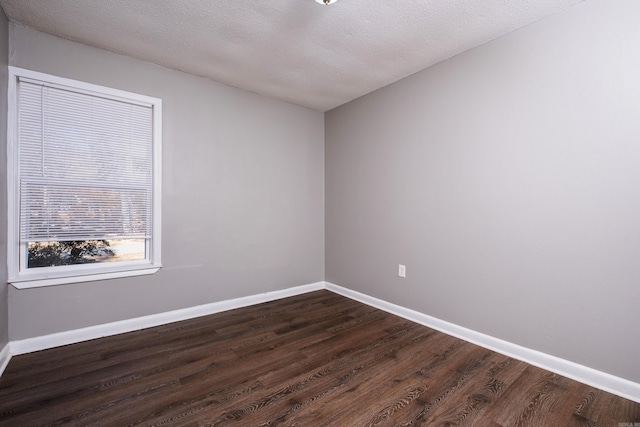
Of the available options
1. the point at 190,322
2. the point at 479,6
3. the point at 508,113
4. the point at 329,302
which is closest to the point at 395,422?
the point at 329,302

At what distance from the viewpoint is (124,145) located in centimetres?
258

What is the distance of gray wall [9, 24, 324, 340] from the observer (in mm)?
2309

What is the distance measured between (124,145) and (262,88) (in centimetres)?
157

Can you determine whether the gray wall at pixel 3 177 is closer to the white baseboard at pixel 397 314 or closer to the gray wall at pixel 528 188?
the white baseboard at pixel 397 314

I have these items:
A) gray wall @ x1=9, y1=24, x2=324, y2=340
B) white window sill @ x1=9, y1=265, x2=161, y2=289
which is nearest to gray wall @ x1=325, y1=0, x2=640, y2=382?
gray wall @ x1=9, y1=24, x2=324, y2=340

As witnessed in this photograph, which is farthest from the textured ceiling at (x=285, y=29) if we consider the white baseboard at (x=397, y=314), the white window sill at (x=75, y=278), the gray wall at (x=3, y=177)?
the white baseboard at (x=397, y=314)

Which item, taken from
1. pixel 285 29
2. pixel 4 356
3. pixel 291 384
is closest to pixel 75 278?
pixel 4 356

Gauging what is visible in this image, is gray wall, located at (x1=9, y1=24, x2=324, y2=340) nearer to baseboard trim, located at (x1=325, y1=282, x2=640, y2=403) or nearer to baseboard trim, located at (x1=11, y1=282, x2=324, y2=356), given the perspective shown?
baseboard trim, located at (x1=11, y1=282, x2=324, y2=356)

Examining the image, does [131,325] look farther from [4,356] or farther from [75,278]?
[4,356]

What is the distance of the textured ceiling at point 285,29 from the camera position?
192cm

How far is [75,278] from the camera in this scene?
235 cm

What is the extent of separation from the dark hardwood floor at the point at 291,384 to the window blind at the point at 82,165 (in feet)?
3.38

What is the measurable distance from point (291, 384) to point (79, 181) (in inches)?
95.3

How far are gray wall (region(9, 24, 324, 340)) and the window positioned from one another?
0.12 meters
